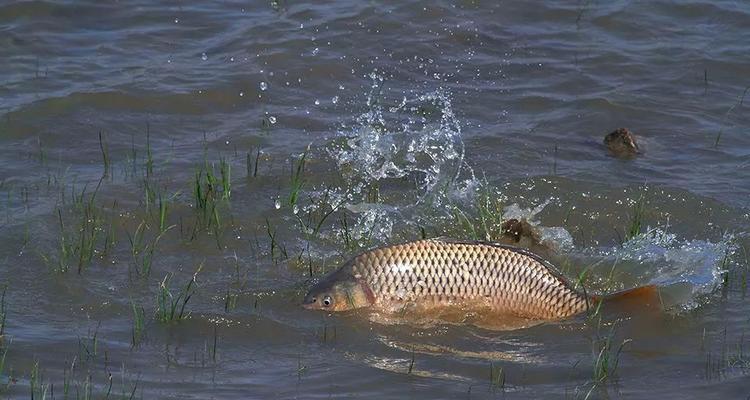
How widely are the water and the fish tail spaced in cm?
8

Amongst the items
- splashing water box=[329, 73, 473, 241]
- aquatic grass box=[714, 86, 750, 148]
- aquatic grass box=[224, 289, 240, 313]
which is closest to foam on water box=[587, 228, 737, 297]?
splashing water box=[329, 73, 473, 241]

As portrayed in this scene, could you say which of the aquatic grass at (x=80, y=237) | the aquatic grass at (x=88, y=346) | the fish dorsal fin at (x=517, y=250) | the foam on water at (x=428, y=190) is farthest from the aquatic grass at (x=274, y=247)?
the aquatic grass at (x=88, y=346)

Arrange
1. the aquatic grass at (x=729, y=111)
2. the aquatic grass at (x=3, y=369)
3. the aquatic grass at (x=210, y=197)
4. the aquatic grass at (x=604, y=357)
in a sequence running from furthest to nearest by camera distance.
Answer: the aquatic grass at (x=729, y=111) → the aquatic grass at (x=210, y=197) → the aquatic grass at (x=604, y=357) → the aquatic grass at (x=3, y=369)

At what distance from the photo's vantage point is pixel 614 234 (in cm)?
844

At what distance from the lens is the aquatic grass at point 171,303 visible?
264 inches

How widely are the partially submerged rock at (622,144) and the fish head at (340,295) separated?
3.37 meters

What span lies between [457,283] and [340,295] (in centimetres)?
57

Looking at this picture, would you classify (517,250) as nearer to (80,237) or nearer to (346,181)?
(346,181)

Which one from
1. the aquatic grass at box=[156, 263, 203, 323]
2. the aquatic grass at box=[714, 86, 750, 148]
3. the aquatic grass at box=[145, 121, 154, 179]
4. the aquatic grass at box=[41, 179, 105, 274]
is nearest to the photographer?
the aquatic grass at box=[156, 263, 203, 323]

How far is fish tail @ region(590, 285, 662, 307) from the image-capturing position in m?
6.96

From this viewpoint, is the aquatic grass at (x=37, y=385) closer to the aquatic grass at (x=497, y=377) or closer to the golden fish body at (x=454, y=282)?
the golden fish body at (x=454, y=282)

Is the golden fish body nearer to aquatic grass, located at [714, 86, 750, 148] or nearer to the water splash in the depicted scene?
the water splash

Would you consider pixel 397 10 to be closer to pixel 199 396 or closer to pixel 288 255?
pixel 288 255

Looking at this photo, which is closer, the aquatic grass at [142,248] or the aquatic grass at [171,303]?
the aquatic grass at [171,303]
